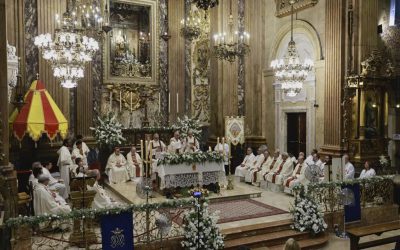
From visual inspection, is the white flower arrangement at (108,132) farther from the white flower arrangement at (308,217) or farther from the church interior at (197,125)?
the white flower arrangement at (308,217)

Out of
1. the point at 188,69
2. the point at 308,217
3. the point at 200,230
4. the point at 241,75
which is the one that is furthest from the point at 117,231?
the point at 241,75

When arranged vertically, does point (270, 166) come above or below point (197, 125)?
below

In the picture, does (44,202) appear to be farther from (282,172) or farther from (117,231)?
(282,172)

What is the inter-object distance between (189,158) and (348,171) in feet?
15.8

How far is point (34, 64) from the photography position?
13195mm

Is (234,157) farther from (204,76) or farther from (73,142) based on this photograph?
(73,142)

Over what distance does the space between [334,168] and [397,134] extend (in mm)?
4114

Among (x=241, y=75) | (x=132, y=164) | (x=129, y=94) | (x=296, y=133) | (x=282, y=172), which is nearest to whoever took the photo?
(x=282, y=172)

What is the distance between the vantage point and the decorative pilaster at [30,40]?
1305 centimetres

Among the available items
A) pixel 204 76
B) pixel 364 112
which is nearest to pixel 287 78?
pixel 364 112

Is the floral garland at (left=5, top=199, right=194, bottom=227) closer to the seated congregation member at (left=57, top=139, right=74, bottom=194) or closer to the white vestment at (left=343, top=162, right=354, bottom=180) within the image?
the seated congregation member at (left=57, top=139, right=74, bottom=194)

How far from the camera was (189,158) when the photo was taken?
11375mm

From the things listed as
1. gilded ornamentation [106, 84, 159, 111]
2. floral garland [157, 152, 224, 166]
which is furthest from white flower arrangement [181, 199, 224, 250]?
gilded ornamentation [106, 84, 159, 111]

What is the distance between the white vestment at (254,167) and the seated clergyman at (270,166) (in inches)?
11.6
